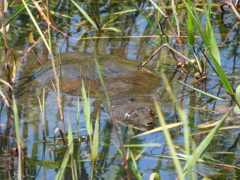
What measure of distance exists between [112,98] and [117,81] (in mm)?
324

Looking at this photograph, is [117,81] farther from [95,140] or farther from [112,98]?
[95,140]

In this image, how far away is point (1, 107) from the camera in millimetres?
3703

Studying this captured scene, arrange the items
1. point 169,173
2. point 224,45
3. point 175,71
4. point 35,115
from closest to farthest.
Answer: point 169,173 → point 35,115 → point 175,71 → point 224,45

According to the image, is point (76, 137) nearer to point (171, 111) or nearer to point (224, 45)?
point (171, 111)

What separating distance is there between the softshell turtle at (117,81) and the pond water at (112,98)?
0.02 meters

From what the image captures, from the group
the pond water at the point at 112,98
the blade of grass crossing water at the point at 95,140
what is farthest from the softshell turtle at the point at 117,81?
the blade of grass crossing water at the point at 95,140

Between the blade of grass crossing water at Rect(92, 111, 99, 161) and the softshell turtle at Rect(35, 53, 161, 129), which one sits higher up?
the softshell turtle at Rect(35, 53, 161, 129)

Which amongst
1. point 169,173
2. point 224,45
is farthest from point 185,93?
point 169,173

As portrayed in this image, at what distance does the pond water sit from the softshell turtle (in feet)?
0.06

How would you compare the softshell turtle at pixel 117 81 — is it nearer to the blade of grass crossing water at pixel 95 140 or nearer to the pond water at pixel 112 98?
the pond water at pixel 112 98

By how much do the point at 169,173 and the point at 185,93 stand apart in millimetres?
1629

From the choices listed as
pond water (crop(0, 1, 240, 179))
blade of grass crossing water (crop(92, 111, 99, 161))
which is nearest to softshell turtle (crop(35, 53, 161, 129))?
pond water (crop(0, 1, 240, 179))

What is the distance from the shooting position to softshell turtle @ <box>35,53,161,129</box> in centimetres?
374

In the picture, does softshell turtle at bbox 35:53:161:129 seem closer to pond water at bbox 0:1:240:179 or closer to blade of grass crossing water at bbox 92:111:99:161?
pond water at bbox 0:1:240:179
